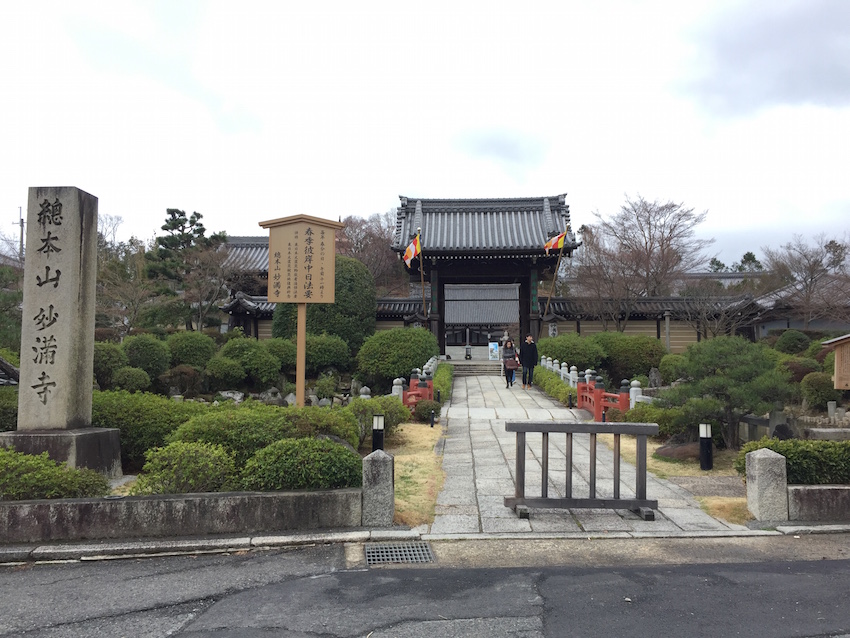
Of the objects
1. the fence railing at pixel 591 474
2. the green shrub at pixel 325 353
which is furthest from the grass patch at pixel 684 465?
the green shrub at pixel 325 353

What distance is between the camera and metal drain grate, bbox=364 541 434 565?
493 centimetres

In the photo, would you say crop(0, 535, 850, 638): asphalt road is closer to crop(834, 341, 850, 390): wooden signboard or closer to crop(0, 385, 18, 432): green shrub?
crop(0, 385, 18, 432): green shrub

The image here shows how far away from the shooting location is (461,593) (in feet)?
13.7

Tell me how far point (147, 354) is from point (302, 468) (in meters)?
13.5

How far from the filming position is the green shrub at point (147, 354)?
17172 millimetres

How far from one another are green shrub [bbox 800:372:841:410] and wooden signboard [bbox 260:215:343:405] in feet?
45.7

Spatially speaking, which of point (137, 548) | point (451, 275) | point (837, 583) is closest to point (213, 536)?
point (137, 548)

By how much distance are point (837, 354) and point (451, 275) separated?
17.2 meters

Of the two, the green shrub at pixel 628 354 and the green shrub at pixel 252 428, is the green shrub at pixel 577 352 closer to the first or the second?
the green shrub at pixel 628 354

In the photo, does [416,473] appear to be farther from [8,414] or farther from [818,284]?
[818,284]

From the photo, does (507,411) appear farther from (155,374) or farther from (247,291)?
(247,291)

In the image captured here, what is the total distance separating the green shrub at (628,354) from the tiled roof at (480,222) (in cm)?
513

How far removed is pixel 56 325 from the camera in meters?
7.38

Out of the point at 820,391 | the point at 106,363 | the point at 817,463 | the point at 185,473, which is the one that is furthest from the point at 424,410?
the point at 820,391
